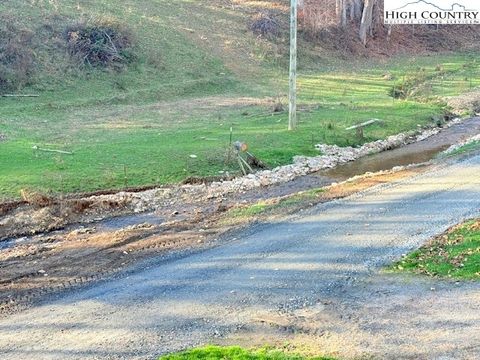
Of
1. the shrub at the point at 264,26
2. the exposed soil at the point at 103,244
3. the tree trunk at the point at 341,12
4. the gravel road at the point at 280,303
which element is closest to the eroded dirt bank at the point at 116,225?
the exposed soil at the point at 103,244

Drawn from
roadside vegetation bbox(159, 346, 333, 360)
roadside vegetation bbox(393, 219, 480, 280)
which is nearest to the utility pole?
roadside vegetation bbox(393, 219, 480, 280)

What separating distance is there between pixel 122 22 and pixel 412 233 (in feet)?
118

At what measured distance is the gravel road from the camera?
11555mm

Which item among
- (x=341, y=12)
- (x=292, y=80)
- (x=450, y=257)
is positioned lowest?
(x=450, y=257)

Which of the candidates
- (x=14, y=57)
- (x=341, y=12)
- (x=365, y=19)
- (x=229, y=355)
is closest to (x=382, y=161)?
(x=229, y=355)

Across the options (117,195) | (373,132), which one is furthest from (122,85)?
(117,195)

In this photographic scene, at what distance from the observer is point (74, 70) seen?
41594 millimetres

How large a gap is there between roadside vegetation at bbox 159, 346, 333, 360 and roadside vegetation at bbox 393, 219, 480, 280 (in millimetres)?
5082

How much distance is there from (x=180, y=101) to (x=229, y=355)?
100ft

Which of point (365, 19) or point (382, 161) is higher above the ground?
point (365, 19)

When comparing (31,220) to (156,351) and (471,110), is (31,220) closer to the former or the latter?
(156,351)

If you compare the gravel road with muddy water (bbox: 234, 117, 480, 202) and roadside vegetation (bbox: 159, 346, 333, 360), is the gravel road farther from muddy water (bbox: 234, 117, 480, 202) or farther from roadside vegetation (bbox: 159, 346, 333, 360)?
muddy water (bbox: 234, 117, 480, 202)

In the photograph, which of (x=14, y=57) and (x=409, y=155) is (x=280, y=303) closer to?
(x=409, y=155)

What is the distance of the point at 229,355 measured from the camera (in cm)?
1059
